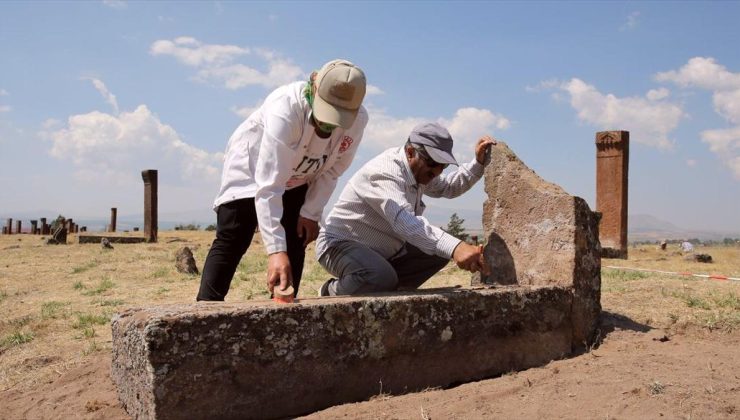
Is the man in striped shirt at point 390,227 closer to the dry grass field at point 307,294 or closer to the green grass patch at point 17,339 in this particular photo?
the dry grass field at point 307,294

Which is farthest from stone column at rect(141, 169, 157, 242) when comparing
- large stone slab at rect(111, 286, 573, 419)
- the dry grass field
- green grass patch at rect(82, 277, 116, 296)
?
large stone slab at rect(111, 286, 573, 419)

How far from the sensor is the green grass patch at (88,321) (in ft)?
16.7

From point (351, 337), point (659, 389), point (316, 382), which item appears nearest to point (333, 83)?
point (351, 337)

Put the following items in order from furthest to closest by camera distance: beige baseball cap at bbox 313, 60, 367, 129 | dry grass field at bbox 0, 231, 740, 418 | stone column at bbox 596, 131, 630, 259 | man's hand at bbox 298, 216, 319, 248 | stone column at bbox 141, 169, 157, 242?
stone column at bbox 141, 169, 157, 242 < stone column at bbox 596, 131, 630, 259 < man's hand at bbox 298, 216, 319, 248 < beige baseball cap at bbox 313, 60, 367, 129 < dry grass field at bbox 0, 231, 740, 418

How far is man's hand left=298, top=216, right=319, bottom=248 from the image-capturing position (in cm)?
389

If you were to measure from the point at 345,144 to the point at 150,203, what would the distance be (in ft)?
46.2

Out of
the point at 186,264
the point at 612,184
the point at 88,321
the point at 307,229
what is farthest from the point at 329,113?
the point at 612,184

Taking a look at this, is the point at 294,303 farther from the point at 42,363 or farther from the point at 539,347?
the point at 42,363

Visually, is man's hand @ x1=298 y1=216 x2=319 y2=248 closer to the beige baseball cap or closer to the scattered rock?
the beige baseball cap

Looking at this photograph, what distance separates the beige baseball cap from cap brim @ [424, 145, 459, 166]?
2.21 feet

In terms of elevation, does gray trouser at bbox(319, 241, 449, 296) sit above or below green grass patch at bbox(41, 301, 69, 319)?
above

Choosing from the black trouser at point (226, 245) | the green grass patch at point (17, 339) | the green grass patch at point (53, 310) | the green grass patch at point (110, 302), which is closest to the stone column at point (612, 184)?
the green grass patch at point (110, 302)

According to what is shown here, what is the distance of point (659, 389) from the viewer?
2.85 metres

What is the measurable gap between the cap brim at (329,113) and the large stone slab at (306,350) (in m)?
0.90
